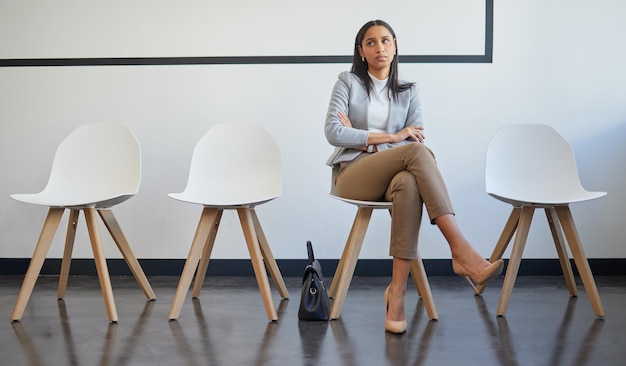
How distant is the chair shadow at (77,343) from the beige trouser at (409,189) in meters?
1.01

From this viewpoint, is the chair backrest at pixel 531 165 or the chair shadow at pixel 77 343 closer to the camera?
the chair shadow at pixel 77 343

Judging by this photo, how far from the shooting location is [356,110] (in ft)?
10.5

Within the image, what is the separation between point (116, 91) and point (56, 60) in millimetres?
390

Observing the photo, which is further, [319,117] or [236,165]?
[319,117]

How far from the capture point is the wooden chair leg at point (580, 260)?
2.97m

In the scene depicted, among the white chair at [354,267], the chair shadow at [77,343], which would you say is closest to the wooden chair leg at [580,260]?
the white chair at [354,267]

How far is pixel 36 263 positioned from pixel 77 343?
2.14 ft

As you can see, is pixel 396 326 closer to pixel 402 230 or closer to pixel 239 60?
pixel 402 230

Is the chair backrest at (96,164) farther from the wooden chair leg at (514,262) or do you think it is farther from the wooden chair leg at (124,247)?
the wooden chair leg at (514,262)

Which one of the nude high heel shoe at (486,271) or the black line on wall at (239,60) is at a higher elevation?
the black line on wall at (239,60)

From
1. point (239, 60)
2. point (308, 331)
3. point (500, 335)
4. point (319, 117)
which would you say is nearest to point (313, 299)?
point (308, 331)

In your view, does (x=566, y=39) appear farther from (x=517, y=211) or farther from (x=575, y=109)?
(x=517, y=211)

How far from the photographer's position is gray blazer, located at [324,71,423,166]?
312cm

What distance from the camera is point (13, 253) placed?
4.19m
